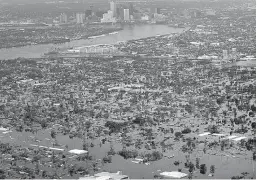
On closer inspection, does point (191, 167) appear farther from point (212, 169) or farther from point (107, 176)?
point (107, 176)

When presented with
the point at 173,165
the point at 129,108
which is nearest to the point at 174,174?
the point at 173,165

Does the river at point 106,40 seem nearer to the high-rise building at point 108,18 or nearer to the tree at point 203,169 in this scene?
the high-rise building at point 108,18

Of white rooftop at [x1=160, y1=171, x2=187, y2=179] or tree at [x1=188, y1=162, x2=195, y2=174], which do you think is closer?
white rooftop at [x1=160, y1=171, x2=187, y2=179]

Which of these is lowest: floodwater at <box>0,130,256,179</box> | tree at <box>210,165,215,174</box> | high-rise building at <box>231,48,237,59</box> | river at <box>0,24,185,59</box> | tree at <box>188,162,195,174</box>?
river at <box>0,24,185,59</box>

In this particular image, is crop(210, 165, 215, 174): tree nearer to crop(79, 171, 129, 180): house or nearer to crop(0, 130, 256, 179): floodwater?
crop(0, 130, 256, 179): floodwater

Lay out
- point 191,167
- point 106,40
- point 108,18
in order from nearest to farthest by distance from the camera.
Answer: point 191,167 → point 106,40 → point 108,18

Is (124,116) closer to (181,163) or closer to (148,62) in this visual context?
(181,163)

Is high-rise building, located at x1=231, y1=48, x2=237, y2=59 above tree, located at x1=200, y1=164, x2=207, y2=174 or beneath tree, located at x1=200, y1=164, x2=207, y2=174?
beneath

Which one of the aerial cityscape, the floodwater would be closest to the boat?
the aerial cityscape

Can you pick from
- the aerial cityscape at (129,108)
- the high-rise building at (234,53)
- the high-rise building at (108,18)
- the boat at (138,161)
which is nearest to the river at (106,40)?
the aerial cityscape at (129,108)
